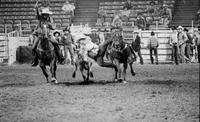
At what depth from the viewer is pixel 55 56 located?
603 inches

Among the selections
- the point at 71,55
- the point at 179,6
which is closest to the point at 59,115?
the point at 71,55

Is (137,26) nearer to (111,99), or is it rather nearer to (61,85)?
(61,85)

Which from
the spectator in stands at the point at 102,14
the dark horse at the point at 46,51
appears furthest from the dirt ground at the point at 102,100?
the spectator in stands at the point at 102,14

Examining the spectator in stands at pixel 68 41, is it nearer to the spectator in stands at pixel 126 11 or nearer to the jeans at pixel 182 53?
the jeans at pixel 182 53

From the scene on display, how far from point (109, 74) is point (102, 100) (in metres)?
7.53

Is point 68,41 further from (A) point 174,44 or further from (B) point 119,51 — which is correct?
(B) point 119,51

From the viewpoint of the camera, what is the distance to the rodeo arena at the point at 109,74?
9.71 m

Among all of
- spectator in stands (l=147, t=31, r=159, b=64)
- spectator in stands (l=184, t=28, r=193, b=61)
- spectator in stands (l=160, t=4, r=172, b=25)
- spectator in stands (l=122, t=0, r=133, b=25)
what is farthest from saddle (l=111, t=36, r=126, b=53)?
spectator in stands (l=122, t=0, r=133, b=25)

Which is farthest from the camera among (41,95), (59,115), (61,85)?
(61,85)

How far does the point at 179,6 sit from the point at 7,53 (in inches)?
478

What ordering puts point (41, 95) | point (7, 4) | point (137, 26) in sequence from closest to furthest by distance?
point (41, 95) → point (137, 26) → point (7, 4)

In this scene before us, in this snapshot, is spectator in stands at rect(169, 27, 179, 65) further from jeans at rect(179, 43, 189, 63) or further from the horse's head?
the horse's head

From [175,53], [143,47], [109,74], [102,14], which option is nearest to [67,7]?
[102,14]

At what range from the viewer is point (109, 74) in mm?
18812
